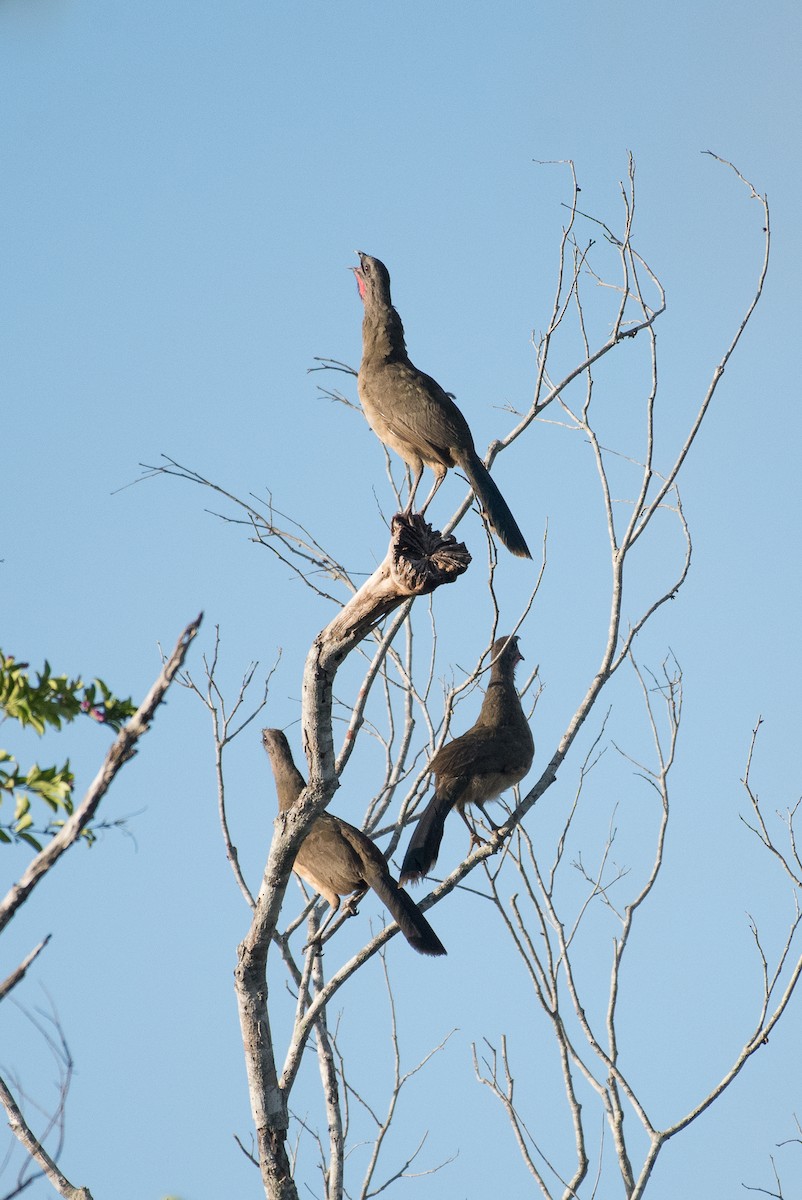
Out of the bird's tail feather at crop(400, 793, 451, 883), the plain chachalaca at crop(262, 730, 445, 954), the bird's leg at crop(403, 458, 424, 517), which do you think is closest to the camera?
the plain chachalaca at crop(262, 730, 445, 954)

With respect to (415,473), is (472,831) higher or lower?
lower

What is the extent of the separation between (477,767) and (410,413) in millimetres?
1630

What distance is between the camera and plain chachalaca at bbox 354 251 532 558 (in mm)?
5477

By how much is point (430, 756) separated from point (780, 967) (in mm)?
1729

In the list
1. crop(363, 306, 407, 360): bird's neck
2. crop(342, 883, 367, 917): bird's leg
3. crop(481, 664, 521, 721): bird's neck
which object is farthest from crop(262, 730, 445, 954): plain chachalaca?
crop(363, 306, 407, 360): bird's neck

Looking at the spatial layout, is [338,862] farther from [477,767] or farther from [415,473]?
[415,473]

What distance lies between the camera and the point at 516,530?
536 centimetres

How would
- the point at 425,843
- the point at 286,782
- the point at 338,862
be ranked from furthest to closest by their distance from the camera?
1. the point at 425,843
2. the point at 286,782
3. the point at 338,862

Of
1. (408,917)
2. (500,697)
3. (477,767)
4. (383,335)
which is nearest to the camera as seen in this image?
(408,917)

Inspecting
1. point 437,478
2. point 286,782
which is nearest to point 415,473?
point 437,478

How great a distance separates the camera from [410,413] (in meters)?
5.84

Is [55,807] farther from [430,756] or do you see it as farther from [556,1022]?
[556,1022]

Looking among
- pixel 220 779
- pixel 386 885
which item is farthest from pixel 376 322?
pixel 386 885

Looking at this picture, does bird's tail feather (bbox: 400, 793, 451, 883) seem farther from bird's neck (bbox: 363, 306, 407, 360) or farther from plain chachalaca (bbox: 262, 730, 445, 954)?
bird's neck (bbox: 363, 306, 407, 360)
